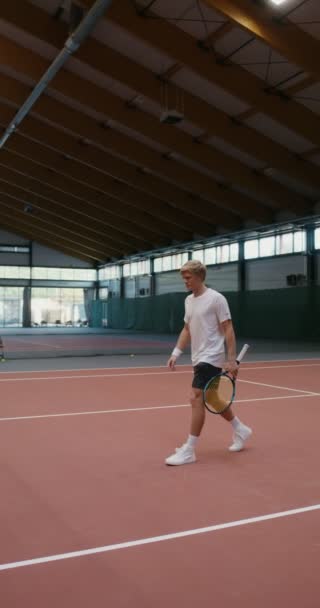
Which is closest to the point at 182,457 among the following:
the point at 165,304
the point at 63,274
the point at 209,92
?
the point at 209,92

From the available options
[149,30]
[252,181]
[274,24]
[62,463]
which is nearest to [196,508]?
[62,463]

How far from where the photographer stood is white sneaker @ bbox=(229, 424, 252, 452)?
15.3 feet

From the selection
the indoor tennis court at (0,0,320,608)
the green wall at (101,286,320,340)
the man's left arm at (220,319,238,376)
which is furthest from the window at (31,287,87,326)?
the man's left arm at (220,319,238,376)

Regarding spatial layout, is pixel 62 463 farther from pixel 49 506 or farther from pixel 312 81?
pixel 312 81

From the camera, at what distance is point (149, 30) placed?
12.9 metres

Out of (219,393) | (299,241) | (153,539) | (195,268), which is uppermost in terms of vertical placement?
(299,241)

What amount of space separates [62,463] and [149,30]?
1131cm

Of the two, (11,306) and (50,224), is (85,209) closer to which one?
(50,224)

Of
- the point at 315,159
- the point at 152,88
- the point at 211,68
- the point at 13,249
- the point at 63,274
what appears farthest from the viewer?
the point at 63,274

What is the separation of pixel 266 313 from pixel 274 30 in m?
13.9

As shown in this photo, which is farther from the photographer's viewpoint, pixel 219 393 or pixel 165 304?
pixel 165 304

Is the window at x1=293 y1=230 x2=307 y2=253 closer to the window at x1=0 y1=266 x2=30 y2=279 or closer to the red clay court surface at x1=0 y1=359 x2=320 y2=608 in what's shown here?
the red clay court surface at x1=0 y1=359 x2=320 y2=608

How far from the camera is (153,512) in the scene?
3273mm

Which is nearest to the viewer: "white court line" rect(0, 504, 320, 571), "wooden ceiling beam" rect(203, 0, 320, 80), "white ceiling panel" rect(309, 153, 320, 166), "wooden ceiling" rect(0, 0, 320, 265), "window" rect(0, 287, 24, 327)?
"white court line" rect(0, 504, 320, 571)
